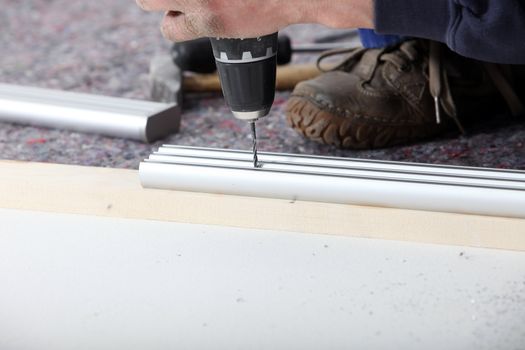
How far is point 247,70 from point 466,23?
266 mm

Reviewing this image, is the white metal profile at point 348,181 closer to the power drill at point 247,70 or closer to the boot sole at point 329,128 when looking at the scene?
the power drill at point 247,70

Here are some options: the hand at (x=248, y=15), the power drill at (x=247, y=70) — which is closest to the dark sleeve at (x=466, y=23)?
the hand at (x=248, y=15)

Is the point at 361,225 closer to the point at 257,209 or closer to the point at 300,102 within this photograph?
the point at 257,209

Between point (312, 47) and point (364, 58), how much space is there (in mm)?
440

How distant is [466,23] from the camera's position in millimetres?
983

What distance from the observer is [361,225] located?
0.98 meters

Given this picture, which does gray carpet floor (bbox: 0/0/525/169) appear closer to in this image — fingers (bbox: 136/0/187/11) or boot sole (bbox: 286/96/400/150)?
boot sole (bbox: 286/96/400/150)

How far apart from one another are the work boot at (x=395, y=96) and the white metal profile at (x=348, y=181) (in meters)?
0.31

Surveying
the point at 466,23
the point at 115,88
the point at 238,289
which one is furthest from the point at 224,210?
the point at 115,88

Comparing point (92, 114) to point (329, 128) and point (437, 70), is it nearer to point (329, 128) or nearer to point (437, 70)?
point (329, 128)

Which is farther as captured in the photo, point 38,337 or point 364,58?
point 364,58

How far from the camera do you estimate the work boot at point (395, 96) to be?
4.60 ft

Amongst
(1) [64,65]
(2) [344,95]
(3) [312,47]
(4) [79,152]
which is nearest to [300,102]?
(2) [344,95]

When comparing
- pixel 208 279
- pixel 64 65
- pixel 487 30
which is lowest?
pixel 64 65
